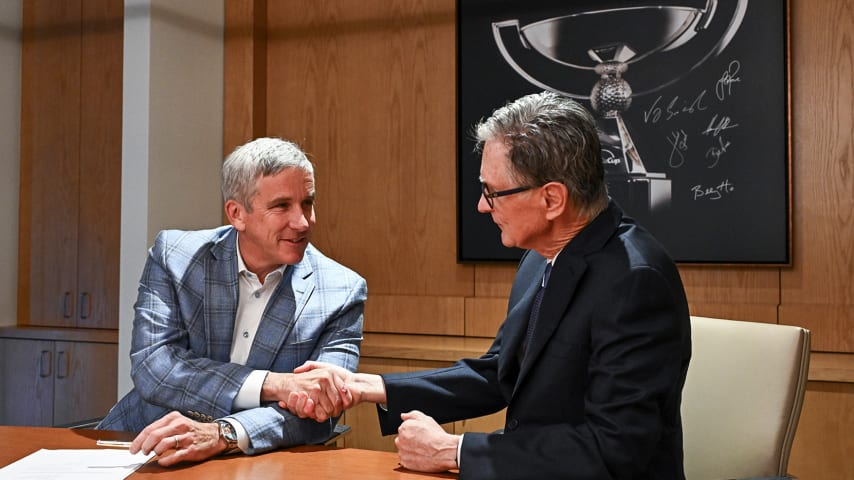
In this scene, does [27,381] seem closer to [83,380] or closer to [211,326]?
[83,380]

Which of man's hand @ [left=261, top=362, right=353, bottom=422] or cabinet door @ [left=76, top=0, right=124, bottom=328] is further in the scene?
cabinet door @ [left=76, top=0, right=124, bottom=328]

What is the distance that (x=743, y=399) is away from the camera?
211 cm

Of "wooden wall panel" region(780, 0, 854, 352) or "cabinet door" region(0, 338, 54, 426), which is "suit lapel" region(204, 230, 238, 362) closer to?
"wooden wall panel" region(780, 0, 854, 352)

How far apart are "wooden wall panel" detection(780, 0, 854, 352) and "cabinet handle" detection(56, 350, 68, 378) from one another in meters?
3.67

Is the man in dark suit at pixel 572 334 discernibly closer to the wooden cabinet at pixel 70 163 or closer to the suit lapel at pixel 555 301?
the suit lapel at pixel 555 301

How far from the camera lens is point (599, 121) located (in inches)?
156

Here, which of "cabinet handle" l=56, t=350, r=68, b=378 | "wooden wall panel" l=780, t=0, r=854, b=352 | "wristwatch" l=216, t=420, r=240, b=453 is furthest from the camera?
"cabinet handle" l=56, t=350, r=68, b=378

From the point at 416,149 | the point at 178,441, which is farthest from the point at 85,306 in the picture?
the point at 178,441

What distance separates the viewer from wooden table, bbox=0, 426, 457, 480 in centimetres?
175
